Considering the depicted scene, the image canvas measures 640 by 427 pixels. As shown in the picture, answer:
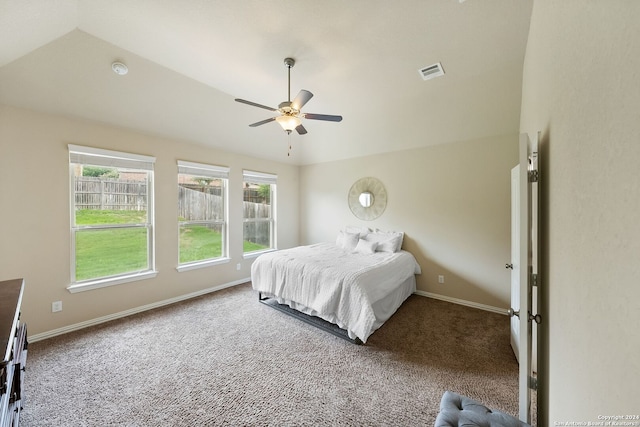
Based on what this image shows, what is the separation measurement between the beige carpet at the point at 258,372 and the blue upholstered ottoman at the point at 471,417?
59cm

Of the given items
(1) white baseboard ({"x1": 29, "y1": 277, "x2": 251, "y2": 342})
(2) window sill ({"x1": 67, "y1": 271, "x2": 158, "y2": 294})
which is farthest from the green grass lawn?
(1) white baseboard ({"x1": 29, "y1": 277, "x2": 251, "y2": 342})

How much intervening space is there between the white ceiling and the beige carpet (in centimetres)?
271

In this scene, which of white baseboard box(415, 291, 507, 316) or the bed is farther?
white baseboard box(415, 291, 507, 316)

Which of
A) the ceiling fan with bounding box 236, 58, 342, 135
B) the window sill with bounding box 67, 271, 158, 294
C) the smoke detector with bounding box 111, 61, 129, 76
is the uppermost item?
the smoke detector with bounding box 111, 61, 129, 76

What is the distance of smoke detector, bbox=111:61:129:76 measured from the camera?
8.35 feet

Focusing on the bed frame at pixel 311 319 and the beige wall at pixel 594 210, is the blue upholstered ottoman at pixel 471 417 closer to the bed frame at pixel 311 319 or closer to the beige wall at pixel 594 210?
the beige wall at pixel 594 210

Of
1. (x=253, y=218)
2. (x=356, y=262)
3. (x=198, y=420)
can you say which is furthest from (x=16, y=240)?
(x=356, y=262)

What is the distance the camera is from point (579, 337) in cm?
79

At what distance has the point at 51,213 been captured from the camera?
9.02ft

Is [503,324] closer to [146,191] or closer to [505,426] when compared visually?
[505,426]

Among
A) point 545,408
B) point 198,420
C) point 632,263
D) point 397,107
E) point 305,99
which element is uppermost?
point 397,107

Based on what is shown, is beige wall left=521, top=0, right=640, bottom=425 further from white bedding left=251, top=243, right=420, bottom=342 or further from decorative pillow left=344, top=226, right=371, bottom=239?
decorative pillow left=344, top=226, right=371, bottom=239

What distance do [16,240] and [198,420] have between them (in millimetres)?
2776

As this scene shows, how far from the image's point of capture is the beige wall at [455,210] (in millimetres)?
3482
